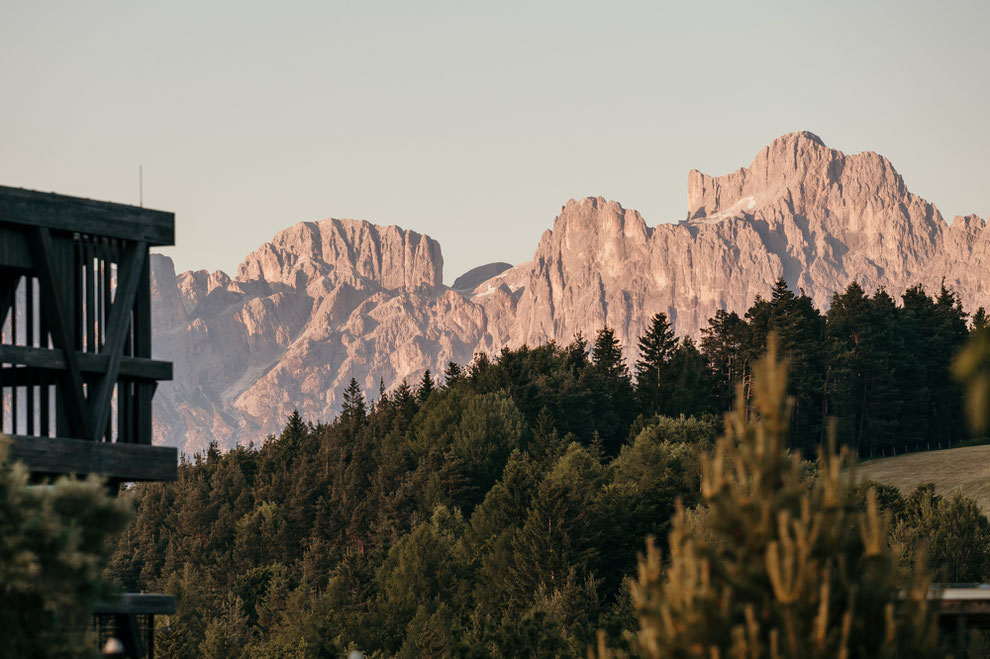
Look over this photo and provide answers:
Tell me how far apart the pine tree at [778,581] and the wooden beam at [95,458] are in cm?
1736

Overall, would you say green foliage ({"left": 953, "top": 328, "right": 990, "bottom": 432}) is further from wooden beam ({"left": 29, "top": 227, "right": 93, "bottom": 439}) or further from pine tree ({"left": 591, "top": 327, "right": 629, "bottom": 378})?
pine tree ({"left": 591, "top": 327, "right": 629, "bottom": 378})

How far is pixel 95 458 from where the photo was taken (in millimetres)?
31109

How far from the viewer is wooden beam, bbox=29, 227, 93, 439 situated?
30969 mm

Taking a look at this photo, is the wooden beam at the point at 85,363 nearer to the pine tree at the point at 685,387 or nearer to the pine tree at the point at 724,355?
the pine tree at the point at 685,387

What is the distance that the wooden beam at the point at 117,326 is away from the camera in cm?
3159

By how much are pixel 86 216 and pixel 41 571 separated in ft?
47.9

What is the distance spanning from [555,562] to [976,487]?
3329 centimetres

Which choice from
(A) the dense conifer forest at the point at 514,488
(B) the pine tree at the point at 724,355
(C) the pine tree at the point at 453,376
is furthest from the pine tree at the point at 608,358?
(C) the pine tree at the point at 453,376

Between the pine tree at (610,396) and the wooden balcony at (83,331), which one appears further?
the pine tree at (610,396)

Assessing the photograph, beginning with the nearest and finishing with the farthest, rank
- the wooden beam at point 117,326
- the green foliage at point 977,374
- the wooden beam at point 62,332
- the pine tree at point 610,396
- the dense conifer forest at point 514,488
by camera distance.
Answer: the green foliage at point 977,374 < the wooden beam at point 62,332 < the wooden beam at point 117,326 < the dense conifer forest at point 514,488 < the pine tree at point 610,396

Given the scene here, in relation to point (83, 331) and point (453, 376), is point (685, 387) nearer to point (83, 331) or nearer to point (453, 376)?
point (453, 376)

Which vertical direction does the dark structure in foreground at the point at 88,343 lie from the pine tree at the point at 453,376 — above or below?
below

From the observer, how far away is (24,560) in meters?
18.2

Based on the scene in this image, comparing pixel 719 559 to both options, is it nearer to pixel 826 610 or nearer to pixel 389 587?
pixel 826 610
